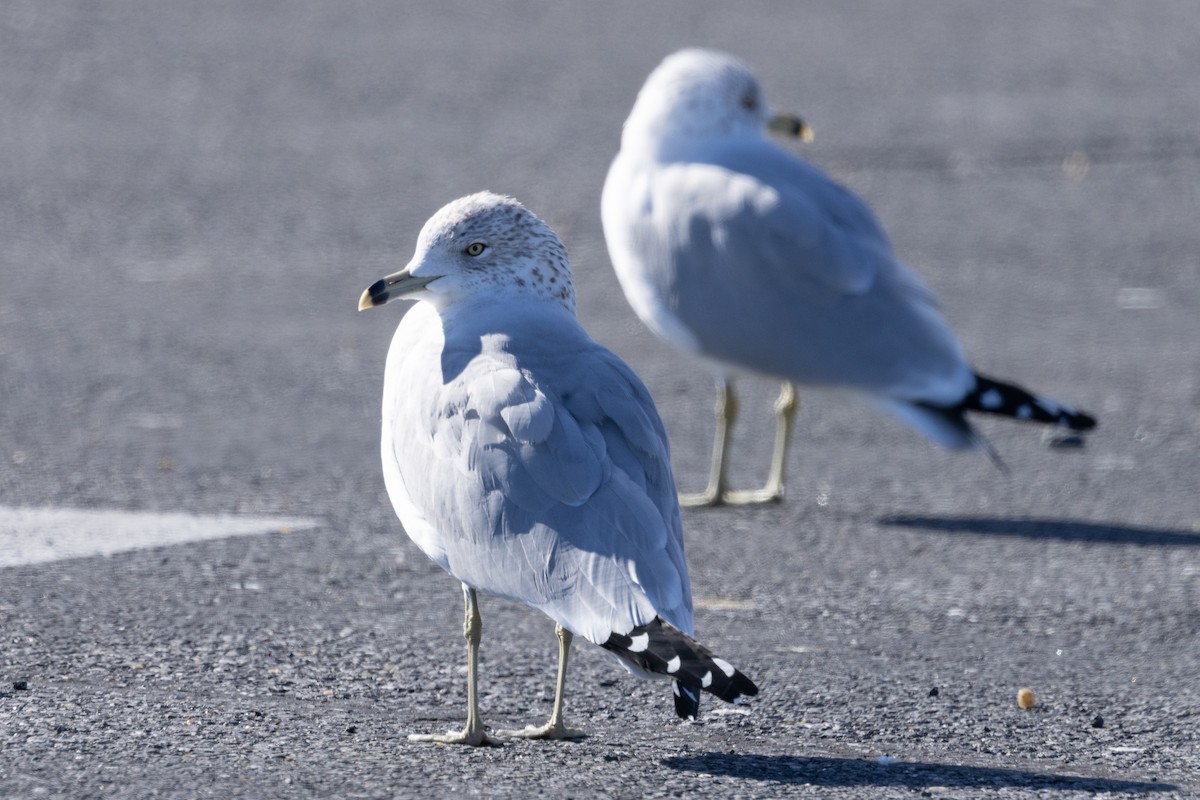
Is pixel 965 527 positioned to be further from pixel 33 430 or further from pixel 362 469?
pixel 33 430

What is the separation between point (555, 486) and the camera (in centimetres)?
389

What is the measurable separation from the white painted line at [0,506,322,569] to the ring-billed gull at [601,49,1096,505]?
1603mm

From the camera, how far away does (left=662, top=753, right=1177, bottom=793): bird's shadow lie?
3.93 metres

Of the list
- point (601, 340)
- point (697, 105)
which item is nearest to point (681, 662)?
point (697, 105)

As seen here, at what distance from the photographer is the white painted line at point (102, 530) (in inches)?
223

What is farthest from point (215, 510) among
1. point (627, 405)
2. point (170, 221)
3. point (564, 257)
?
point (170, 221)

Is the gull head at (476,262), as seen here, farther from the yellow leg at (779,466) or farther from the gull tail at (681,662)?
the yellow leg at (779,466)

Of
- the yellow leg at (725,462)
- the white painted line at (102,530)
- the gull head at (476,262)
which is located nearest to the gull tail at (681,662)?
the gull head at (476,262)

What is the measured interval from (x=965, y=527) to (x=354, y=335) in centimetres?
366

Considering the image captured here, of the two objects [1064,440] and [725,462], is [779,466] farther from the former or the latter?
[1064,440]

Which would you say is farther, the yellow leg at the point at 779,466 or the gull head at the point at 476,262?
the yellow leg at the point at 779,466

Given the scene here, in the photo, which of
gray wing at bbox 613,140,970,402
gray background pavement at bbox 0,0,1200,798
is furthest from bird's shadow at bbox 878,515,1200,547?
gray wing at bbox 613,140,970,402

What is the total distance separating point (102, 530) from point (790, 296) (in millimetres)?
2478

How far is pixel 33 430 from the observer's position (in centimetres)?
738
